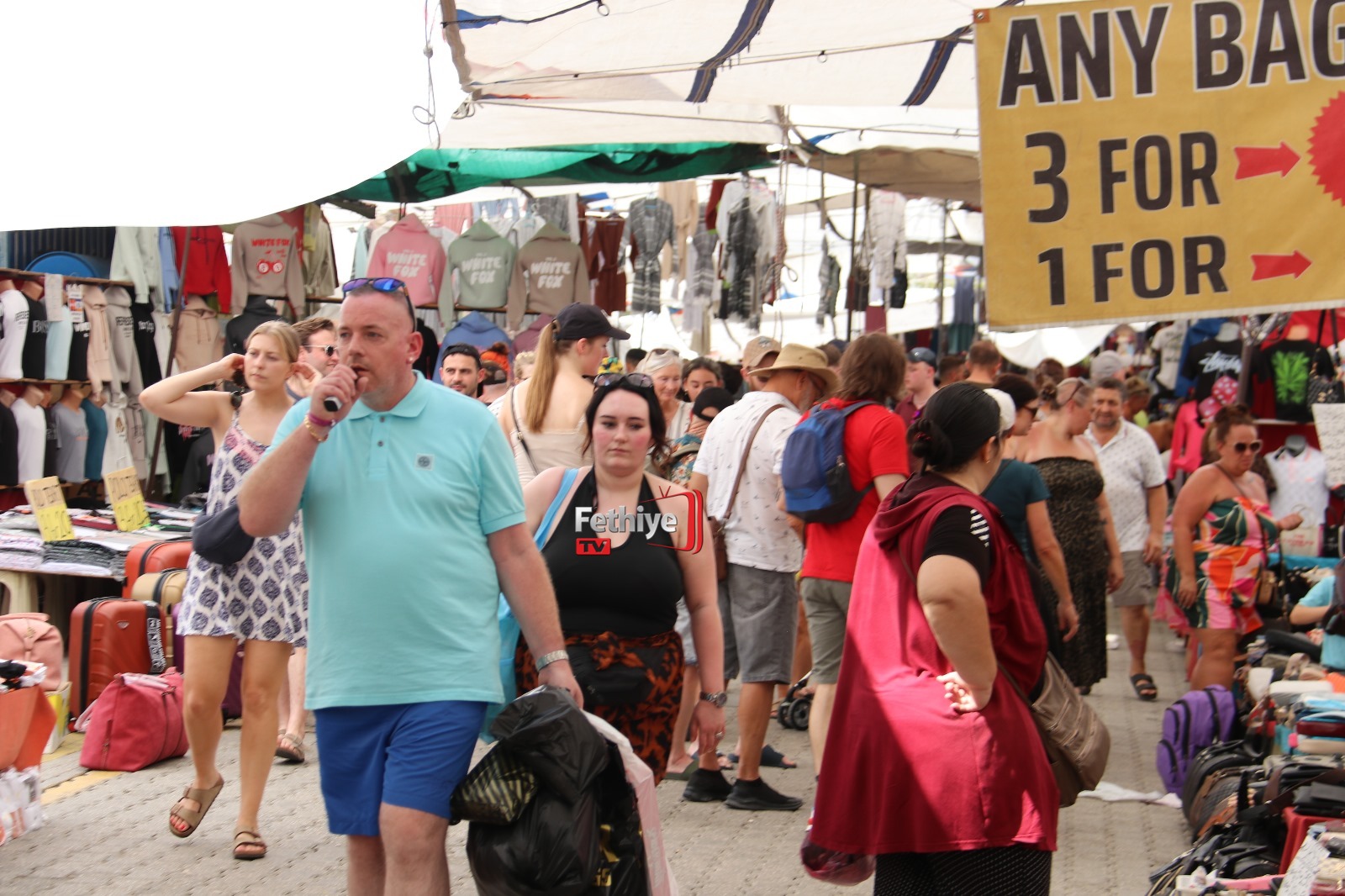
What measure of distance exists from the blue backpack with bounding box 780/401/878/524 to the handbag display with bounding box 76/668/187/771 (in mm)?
3543

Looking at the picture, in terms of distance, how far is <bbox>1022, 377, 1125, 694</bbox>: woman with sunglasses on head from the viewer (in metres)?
8.15

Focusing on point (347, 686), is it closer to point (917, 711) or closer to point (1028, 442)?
point (917, 711)

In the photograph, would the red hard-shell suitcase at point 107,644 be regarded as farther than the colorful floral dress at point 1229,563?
Yes

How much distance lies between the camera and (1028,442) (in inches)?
338

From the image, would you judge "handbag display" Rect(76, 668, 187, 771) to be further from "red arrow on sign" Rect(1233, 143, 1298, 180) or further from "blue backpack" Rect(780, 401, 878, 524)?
"red arrow on sign" Rect(1233, 143, 1298, 180)

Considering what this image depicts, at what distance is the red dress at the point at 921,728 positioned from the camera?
350 cm

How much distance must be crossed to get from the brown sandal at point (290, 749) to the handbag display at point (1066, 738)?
4584 mm

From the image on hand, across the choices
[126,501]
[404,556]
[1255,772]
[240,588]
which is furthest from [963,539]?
[126,501]

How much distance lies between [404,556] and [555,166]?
7.88m

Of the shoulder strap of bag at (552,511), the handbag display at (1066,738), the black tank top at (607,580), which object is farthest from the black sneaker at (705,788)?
the handbag display at (1066,738)

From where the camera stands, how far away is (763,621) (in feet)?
21.4

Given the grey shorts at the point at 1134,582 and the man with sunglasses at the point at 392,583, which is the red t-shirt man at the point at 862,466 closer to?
the man with sunglasses at the point at 392,583

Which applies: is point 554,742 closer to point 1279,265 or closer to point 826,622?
point 1279,265

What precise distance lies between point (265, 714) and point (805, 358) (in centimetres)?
302
